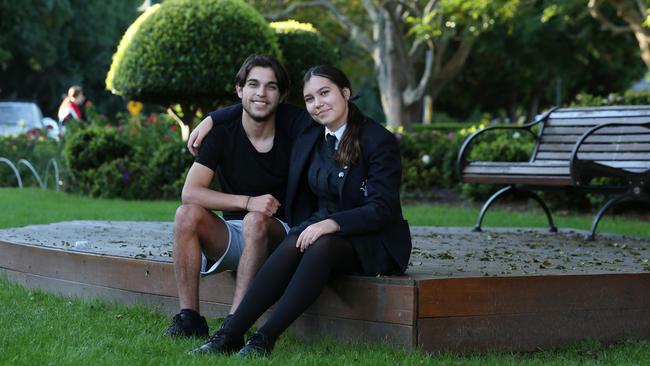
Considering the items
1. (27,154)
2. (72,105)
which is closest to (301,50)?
(72,105)

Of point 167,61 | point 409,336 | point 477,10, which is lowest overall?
point 409,336

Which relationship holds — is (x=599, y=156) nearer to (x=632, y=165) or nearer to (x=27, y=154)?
(x=632, y=165)

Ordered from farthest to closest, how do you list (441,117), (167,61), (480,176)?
(441,117)
(167,61)
(480,176)

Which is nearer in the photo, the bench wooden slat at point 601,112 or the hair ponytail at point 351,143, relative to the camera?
the hair ponytail at point 351,143

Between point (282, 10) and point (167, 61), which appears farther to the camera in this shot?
point (282, 10)

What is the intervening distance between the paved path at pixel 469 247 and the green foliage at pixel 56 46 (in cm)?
2947

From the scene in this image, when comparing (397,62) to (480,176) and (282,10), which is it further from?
(480,176)

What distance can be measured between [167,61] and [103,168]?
170cm

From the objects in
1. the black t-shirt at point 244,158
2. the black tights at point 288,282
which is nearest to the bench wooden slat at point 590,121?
the black t-shirt at point 244,158

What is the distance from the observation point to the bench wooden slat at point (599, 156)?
8523 millimetres

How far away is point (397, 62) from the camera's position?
82.3 feet

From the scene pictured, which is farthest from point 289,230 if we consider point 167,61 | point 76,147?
point 76,147

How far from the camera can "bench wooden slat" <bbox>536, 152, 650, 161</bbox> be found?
28.0 feet

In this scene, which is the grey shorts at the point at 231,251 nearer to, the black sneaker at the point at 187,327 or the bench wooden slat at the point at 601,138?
the black sneaker at the point at 187,327
